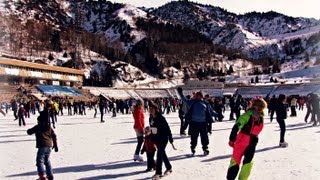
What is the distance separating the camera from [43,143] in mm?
7492

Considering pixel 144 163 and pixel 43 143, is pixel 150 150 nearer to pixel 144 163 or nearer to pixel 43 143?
pixel 144 163

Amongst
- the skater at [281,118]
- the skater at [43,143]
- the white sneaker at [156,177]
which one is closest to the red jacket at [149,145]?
the white sneaker at [156,177]

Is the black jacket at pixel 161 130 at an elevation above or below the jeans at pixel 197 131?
above

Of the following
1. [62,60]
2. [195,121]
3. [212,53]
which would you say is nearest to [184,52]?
[212,53]

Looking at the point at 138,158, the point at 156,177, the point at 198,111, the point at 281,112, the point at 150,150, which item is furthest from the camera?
the point at 281,112

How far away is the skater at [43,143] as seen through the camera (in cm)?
751

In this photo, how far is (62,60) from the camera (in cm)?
11938

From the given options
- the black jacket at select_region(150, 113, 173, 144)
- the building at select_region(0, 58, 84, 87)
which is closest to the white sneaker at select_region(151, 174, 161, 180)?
the black jacket at select_region(150, 113, 173, 144)

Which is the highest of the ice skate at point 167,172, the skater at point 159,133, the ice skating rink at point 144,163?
the skater at point 159,133

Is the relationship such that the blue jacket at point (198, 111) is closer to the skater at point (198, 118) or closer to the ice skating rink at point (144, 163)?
the skater at point (198, 118)

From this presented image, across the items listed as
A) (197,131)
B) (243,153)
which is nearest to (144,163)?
(197,131)

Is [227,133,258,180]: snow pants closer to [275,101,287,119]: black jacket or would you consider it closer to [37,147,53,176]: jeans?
[37,147,53,176]: jeans

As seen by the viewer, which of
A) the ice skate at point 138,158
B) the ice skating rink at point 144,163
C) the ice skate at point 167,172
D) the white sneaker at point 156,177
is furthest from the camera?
the ice skate at point 138,158

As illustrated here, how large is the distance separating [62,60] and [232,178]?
117m
